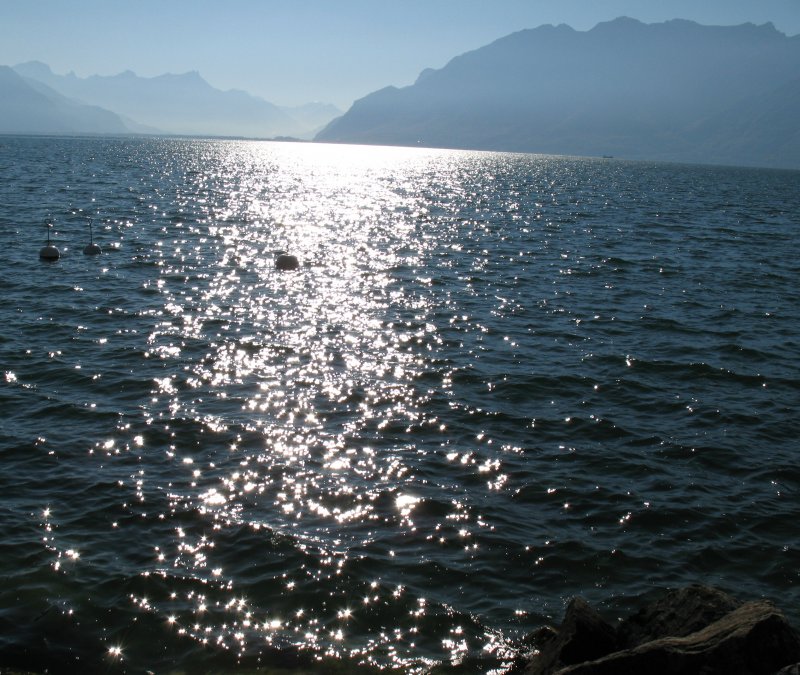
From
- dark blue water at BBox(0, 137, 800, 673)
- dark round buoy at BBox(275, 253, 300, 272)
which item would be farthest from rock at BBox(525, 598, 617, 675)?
dark round buoy at BBox(275, 253, 300, 272)

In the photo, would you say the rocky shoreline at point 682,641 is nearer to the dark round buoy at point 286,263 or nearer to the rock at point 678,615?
the rock at point 678,615

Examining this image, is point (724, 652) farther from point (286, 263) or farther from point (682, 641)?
point (286, 263)

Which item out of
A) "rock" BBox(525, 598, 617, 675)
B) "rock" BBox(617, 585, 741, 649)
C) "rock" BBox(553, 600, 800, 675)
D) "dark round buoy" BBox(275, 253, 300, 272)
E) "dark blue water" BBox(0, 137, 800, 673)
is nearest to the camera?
"rock" BBox(553, 600, 800, 675)

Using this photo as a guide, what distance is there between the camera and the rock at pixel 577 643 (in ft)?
30.5

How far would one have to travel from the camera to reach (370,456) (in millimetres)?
17469

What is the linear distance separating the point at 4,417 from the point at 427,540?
1235 centimetres

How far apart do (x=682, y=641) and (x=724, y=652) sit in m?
0.59

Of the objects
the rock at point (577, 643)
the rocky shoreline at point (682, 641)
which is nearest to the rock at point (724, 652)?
the rocky shoreline at point (682, 641)

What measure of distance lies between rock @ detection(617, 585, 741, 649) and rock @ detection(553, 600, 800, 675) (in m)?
0.99

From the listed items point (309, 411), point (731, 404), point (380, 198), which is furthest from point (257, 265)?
point (380, 198)

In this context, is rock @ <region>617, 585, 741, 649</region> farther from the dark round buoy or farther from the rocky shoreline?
the dark round buoy

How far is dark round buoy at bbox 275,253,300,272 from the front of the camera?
40781 millimetres

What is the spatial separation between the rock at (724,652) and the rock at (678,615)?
0.99 meters

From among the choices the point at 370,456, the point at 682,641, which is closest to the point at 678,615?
the point at 682,641
